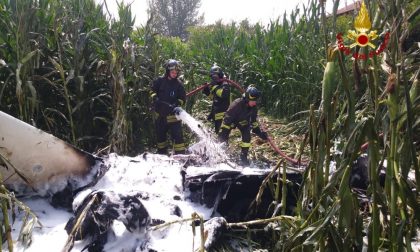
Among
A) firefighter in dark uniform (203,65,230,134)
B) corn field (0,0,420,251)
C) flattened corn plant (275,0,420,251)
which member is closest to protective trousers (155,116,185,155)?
corn field (0,0,420,251)

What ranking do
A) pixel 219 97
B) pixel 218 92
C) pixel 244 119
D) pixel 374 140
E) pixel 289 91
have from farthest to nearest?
1. pixel 289 91
2. pixel 219 97
3. pixel 218 92
4. pixel 244 119
5. pixel 374 140

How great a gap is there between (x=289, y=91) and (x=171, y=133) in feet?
7.89

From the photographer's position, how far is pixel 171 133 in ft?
17.3

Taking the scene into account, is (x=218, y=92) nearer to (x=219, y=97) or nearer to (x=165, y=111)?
(x=219, y=97)

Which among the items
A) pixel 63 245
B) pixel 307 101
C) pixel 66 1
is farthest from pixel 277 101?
pixel 63 245

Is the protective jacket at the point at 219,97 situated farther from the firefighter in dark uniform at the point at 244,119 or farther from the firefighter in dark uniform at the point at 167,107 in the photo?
the firefighter in dark uniform at the point at 167,107

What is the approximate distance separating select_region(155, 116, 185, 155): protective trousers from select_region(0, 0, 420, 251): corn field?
0.30 m

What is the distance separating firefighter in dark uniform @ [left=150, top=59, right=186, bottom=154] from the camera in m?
5.16

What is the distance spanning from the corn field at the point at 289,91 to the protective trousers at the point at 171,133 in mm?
304

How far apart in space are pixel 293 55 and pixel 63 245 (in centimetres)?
540

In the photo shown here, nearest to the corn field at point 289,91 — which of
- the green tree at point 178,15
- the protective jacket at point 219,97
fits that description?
the protective jacket at point 219,97

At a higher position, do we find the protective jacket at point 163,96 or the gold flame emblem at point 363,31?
the gold flame emblem at point 363,31

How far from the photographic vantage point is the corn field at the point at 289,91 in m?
1.25

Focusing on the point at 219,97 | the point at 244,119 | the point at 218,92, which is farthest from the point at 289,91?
the point at 244,119
